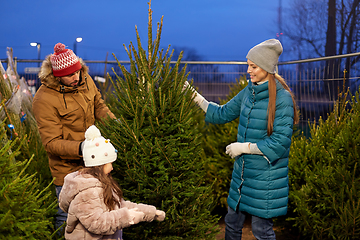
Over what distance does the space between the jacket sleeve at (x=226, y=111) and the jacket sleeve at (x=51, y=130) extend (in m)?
1.39

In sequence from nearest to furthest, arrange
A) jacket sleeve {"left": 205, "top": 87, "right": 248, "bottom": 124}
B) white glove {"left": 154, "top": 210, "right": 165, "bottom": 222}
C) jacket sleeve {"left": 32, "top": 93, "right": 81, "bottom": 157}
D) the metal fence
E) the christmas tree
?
1. white glove {"left": 154, "top": 210, "right": 165, "bottom": 222}
2. the christmas tree
3. jacket sleeve {"left": 32, "top": 93, "right": 81, "bottom": 157}
4. jacket sleeve {"left": 205, "top": 87, "right": 248, "bottom": 124}
5. the metal fence

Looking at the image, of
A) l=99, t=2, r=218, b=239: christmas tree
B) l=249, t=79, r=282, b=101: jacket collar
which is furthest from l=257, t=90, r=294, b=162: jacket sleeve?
l=99, t=2, r=218, b=239: christmas tree

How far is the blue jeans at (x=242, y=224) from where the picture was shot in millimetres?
→ 2846

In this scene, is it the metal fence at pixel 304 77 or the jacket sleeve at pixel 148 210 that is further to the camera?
the metal fence at pixel 304 77

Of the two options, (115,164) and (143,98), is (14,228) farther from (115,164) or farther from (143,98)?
(143,98)

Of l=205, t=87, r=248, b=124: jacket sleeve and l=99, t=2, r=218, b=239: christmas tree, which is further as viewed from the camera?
l=205, t=87, r=248, b=124: jacket sleeve

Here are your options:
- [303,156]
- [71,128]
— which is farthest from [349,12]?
[71,128]

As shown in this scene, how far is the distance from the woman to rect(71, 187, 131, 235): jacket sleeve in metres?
1.24

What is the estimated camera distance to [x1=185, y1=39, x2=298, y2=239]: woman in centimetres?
274

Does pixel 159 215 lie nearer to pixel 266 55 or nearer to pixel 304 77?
pixel 266 55

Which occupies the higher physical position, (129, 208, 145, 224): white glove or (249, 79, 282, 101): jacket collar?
(249, 79, 282, 101): jacket collar

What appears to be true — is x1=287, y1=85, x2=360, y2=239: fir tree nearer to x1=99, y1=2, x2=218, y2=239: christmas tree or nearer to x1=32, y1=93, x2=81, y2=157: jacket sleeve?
x1=99, y1=2, x2=218, y2=239: christmas tree

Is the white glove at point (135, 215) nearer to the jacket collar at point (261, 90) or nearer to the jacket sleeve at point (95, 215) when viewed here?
the jacket sleeve at point (95, 215)

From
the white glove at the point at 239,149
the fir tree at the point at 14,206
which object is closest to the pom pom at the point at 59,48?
the fir tree at the point at 14,206
